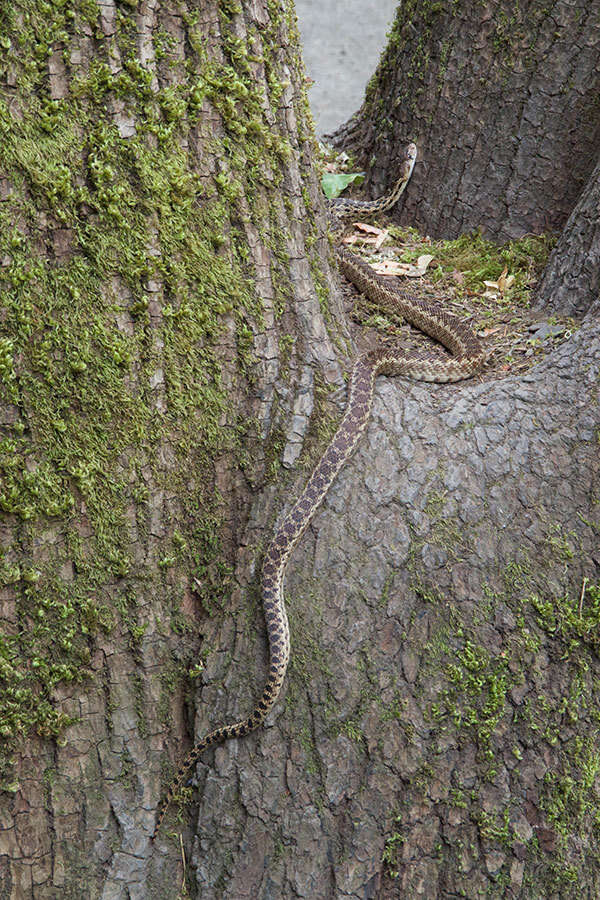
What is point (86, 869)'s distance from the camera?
285 cm

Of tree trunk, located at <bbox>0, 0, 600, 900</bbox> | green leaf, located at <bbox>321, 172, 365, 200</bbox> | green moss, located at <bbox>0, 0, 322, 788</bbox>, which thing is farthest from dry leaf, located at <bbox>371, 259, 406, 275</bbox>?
green moss, located at <bbox>0, 0, 322, 788</bbox>

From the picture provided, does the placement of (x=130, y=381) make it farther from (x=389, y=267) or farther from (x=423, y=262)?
(x=423, y=262)

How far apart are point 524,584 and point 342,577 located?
0.82 meters

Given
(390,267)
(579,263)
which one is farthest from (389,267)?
(579,263)

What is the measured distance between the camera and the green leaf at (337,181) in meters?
6.02

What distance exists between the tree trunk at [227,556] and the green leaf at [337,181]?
285cm

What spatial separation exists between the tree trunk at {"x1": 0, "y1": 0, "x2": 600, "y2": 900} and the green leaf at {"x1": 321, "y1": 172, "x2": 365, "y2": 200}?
2.85 m

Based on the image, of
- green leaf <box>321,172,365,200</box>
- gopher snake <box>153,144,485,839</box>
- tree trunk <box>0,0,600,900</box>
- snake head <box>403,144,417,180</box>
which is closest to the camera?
tree trunk <box>0,0,600,900</box>

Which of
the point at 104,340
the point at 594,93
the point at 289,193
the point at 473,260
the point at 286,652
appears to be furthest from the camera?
the point at 473,260

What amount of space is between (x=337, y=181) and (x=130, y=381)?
402 cm

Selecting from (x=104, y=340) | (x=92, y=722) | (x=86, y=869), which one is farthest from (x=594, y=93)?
(x=86, y=869)

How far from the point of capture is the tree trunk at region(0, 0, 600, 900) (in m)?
2.63

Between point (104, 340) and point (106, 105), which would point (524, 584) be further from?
point (106, 105)

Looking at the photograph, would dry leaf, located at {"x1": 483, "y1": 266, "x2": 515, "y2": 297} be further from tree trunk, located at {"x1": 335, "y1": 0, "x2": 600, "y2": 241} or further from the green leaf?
the green leaf
